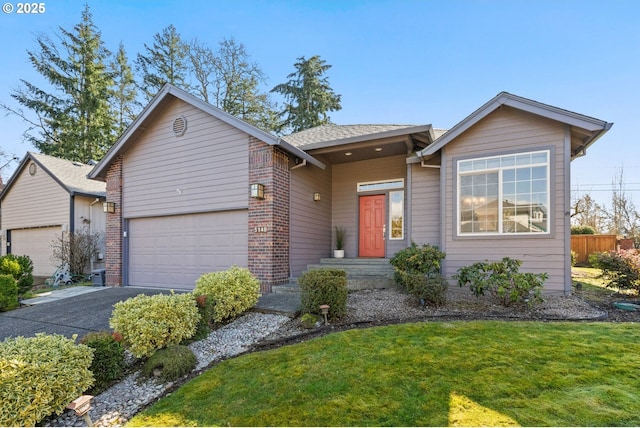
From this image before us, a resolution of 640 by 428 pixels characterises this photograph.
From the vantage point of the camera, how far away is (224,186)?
8055 millimetres

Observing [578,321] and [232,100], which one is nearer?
[578,321]

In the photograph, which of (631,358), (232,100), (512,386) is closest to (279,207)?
(512,386)

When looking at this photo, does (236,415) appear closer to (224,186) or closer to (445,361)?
(445,361)

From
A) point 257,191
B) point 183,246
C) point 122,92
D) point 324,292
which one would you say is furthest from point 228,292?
point 122,92

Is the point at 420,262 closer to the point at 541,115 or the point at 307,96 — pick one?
the point at 541,115

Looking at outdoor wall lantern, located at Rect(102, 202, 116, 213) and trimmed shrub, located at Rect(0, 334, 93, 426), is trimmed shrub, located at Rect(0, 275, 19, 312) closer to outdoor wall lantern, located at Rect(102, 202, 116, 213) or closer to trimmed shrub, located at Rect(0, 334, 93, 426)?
outdoor wall lantern, located at Rect(102, 202, 116, 213)

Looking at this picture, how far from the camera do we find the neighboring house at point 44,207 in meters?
12.3

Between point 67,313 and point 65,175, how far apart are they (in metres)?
9.05

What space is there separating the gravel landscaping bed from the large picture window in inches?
60.8

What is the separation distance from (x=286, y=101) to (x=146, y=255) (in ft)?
56.1

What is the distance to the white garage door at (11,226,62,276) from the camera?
12781mm

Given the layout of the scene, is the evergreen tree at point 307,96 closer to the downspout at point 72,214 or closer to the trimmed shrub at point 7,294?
the downspout at point 72,214

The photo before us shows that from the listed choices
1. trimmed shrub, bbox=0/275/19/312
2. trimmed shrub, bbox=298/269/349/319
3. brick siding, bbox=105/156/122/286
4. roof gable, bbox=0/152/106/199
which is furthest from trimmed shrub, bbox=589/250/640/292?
roof gable, bbox=0/152/106/199

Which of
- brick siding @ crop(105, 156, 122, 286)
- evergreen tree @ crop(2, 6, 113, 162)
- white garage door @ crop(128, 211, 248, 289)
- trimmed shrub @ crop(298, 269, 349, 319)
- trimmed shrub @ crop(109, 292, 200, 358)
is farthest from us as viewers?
evergreen tree @ crop(2, 6, 113, 162)
